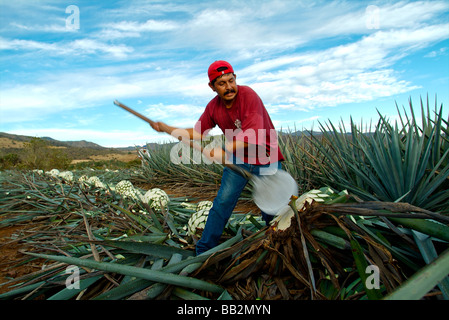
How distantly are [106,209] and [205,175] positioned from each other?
2.23 m

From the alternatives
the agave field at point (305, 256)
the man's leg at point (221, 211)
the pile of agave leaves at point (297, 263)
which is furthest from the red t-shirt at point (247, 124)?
the pile of agave leaves at point (297, 263)

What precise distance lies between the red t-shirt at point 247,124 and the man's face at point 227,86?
0.27 ft

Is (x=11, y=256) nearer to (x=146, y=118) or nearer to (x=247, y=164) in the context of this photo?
A: (x=146, y=118)

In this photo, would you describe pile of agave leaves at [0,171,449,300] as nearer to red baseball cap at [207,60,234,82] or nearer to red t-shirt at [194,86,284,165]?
red t-shirt at [194,86,284,165]

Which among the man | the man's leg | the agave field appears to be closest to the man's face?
the man

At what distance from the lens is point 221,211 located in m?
2.19

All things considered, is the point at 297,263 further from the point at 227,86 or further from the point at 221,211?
the point at 227,86

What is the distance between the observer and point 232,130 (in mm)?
2617

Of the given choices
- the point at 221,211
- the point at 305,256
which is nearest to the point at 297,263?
the point at 305,256

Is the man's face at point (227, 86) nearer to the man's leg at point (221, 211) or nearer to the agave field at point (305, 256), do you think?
the man's leg at point (221, 211)

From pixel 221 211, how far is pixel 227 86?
99cm

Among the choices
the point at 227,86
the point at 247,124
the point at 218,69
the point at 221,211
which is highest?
the point at 218,69

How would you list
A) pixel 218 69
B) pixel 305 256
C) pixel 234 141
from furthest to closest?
pixel 218 69
pixel 234 141
pixel 305 256
